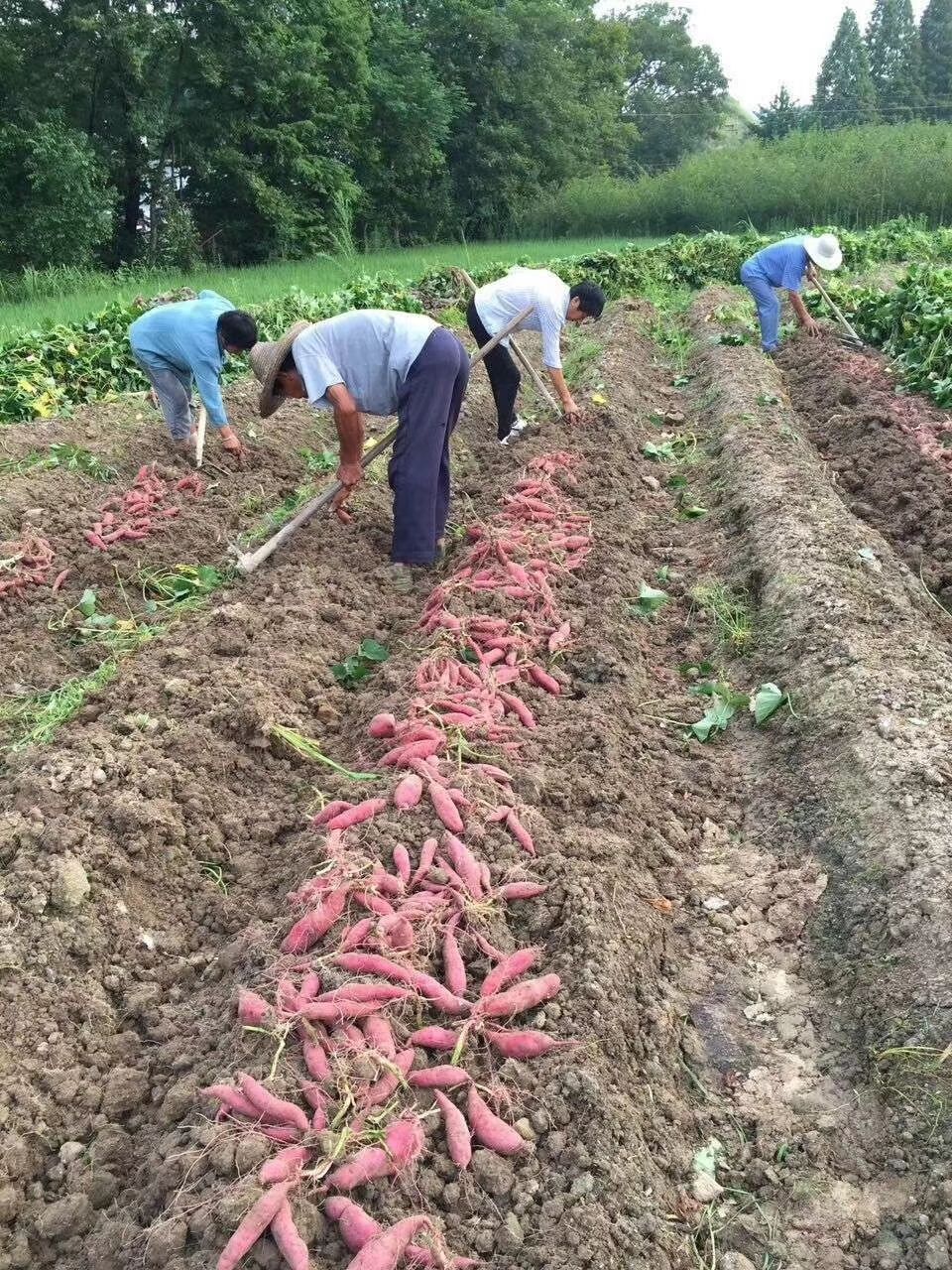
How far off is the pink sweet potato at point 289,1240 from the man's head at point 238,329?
558 cm

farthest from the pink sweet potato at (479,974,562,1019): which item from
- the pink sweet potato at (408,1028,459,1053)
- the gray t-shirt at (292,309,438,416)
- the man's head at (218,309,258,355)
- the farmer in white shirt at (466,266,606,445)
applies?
the farmer in white shirt at (466,266,606,445)

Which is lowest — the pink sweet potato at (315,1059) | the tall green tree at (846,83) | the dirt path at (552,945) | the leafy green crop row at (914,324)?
the dirt path at (552,945)

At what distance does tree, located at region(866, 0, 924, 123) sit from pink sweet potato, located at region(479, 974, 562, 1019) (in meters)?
65.6

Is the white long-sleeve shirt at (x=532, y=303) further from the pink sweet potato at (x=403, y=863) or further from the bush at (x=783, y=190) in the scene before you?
the bush at (x=783, y=190)

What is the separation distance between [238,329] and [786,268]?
7243 millimetres

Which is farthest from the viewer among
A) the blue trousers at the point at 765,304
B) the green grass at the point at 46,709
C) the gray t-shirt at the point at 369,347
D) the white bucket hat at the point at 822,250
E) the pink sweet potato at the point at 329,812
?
the blue trousers at the point at 765,304

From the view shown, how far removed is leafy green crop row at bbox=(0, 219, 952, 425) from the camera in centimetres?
916

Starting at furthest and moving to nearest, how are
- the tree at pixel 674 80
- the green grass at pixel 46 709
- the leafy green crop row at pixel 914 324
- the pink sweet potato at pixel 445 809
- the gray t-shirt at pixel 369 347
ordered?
the tree at pixel 674 80, the leafy green crop row at pixel 914 324, the gray t-shirt at pixel 369 347, the green grass at pixel 46 709, the pink sweet potato at pixel 445 809

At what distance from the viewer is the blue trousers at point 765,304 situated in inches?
435

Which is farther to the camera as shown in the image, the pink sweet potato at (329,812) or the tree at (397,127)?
the tree at (397,127)

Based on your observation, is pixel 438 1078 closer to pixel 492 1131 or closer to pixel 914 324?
pixel 492 1131

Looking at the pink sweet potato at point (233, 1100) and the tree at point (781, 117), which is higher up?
the tree at point (781, 117)

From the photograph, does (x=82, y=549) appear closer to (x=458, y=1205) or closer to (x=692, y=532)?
(x=692, y=532)

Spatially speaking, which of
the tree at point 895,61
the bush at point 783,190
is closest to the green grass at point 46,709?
the bush at point 783,190
